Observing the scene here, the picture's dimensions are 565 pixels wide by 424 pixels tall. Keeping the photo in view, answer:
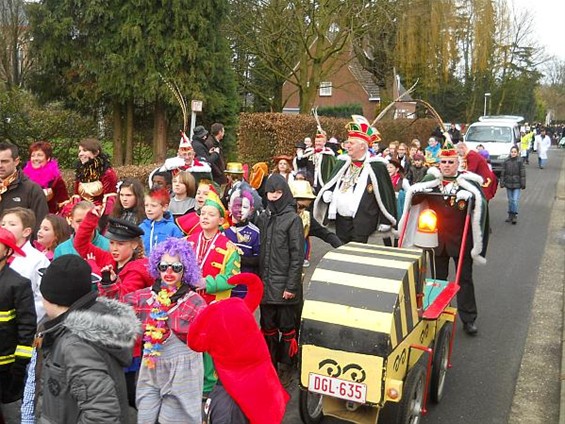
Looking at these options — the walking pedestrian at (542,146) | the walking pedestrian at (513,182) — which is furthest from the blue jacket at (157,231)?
the walking pedestrian at (542,146)

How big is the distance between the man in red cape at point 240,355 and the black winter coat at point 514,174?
12.2m

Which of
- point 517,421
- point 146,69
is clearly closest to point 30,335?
point 517,421

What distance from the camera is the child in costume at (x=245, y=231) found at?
5.45 metres

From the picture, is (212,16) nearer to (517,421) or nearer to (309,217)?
(309,217)

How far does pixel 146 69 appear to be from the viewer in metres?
17.2

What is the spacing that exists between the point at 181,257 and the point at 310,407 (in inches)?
68.0

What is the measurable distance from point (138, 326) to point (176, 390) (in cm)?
84

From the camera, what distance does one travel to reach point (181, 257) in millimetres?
3785

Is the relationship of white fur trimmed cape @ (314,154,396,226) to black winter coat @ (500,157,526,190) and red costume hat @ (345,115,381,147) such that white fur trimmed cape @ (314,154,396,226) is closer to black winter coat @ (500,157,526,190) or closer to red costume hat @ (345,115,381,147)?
red costume hat @ (345,115,381,147)

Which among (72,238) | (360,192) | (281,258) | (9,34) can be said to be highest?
(9,34)

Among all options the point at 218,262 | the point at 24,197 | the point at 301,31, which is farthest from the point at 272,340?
the point at 301,31

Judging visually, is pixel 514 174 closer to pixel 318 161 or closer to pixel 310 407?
pixel 318 161

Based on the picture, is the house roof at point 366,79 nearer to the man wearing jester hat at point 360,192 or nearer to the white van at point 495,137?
the white van at point 495,137

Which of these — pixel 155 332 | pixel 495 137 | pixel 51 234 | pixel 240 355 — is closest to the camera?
pixel 240 355
